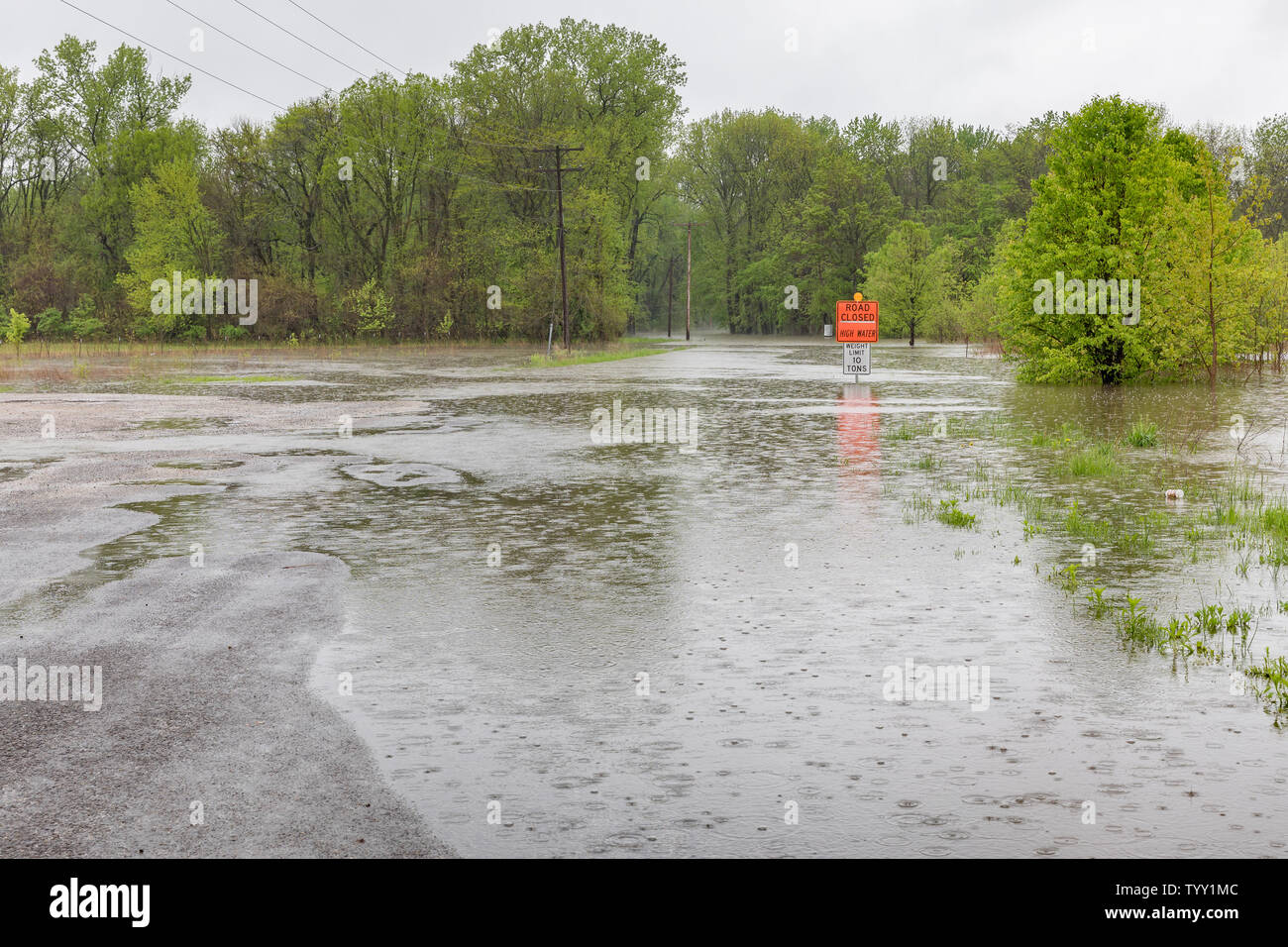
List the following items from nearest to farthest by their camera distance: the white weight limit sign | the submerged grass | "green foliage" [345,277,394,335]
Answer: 1. the submerged grass
2. the white weight limit sign
3. "green foliage" [345,277,394,335]

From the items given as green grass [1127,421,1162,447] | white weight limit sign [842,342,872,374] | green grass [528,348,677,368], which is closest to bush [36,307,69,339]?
green grass [528,348,677,368]

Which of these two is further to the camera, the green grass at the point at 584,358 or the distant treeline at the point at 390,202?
the distant treeline at the point at 390,202

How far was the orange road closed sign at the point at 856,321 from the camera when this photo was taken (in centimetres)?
3762

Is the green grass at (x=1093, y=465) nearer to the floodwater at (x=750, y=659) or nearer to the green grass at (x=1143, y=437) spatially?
the floodwater at (x=750, y=659)

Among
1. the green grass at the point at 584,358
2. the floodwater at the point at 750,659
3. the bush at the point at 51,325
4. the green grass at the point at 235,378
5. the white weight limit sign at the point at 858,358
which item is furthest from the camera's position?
the bush at the point at 51,325

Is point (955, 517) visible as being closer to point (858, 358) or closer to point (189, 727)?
point (189, 727)

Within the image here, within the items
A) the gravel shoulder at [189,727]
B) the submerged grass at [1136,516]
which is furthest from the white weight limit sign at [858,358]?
the gravel shoulder at [189,727]

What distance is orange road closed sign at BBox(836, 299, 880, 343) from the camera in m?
37.6

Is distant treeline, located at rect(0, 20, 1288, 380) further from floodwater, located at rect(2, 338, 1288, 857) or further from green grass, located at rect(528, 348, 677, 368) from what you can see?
floodwater, located at rect(2, 338, 1288, 857)

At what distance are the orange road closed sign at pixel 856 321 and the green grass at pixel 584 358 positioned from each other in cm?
1840

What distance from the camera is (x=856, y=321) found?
38281 millimetres

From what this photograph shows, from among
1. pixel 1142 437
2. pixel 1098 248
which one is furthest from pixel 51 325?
pixel 1142 437

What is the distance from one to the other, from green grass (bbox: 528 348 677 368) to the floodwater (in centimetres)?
3713

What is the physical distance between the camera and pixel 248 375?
42969 mm
